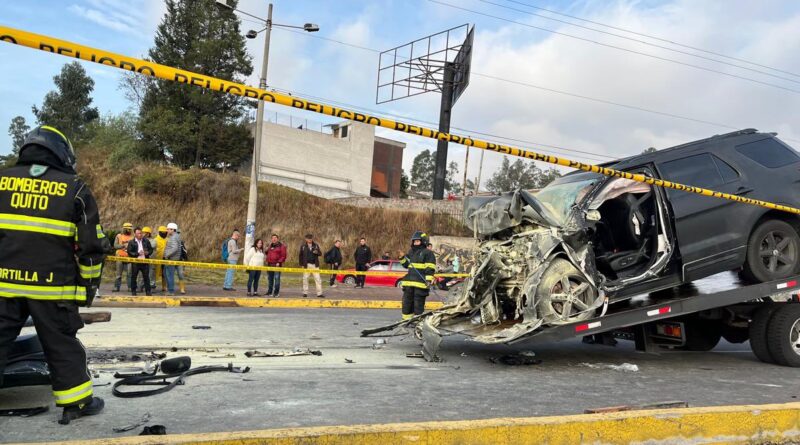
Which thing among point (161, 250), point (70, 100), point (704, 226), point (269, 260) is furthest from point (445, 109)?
point (70, 100)

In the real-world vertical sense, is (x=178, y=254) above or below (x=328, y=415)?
above

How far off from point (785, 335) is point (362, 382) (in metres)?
4.98

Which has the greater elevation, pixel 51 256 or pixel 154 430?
pixel 51 256

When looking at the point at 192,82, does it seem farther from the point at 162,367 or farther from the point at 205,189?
the point at 205,189

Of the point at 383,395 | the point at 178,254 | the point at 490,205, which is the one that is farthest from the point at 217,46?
the point at 383,395

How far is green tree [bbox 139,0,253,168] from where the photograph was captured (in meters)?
35.5

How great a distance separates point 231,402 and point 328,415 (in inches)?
29.9

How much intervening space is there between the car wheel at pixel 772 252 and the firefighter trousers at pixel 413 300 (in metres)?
4.10

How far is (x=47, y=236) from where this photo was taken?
3.42 metres

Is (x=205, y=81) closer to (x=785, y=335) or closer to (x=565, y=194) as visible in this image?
(x=565, y=194)

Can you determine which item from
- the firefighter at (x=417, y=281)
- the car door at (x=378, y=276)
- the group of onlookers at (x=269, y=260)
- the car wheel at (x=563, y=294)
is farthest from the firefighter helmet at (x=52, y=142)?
the car door at (x=378, y=276)

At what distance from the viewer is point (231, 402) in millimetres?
4090

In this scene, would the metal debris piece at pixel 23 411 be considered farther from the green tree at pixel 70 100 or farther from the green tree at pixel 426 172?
the green tree at pixel 426 172

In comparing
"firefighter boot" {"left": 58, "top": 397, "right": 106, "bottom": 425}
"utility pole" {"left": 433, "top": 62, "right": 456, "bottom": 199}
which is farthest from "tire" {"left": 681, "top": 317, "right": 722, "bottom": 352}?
"utility pole" {"left": 433, "top": 62, "right": 456, "bottom": 199}
